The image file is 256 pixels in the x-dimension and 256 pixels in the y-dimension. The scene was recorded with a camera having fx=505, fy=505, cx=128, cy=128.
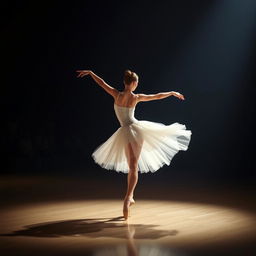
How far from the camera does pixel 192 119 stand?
8.80 m

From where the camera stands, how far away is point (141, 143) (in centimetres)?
434

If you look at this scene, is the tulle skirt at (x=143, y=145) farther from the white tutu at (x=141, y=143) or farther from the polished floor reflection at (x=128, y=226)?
the polished floor reflection at (x=128, y=226)

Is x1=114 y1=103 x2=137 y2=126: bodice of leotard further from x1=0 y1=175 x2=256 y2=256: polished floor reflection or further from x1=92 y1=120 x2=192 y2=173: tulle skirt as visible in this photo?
x1=0 y1=175 x2=256 y2=256: polished floor reflection

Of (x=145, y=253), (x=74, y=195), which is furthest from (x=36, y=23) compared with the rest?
(x=145, y=253)

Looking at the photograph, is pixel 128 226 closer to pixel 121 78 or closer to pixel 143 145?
pixel 143 145

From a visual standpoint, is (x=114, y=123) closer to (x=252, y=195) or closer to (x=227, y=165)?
(x=227, y=165)

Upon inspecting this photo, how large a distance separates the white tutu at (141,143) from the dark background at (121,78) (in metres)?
3.03

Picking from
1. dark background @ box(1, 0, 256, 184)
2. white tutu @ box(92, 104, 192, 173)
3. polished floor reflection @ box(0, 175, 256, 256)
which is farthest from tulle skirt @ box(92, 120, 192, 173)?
dark background @ box(1, 0, 256, 184)

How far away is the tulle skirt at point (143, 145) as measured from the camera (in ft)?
14.3

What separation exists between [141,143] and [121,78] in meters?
5.05

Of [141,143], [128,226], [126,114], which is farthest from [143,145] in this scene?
[128,226]

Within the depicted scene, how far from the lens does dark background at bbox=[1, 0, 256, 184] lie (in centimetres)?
823

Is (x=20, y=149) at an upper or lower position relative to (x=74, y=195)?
upper

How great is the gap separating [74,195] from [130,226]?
6.40 ft
